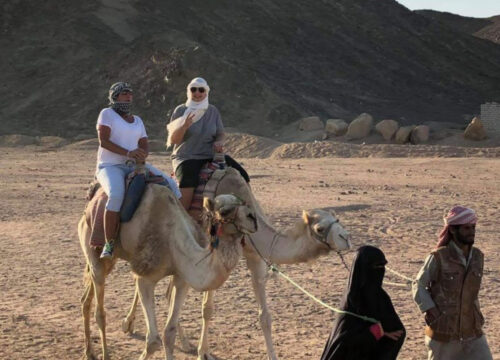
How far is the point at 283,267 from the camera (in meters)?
12.5

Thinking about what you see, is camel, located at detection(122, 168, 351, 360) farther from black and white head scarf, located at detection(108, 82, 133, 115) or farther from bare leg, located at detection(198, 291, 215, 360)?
black and white head scarf, located at detection(108, 82, 133, 115)

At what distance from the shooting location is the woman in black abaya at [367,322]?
5969 millimetres

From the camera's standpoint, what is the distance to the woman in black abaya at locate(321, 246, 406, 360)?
5.97 m

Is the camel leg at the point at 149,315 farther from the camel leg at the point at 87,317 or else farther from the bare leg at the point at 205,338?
the camel leg at the point at 87,317

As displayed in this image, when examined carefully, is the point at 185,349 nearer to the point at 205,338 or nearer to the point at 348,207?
the point at 205,338

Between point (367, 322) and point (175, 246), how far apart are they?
7.32 ft

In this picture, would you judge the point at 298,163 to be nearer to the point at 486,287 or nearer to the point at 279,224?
the point at 279,224

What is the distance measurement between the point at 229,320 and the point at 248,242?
1.75 metres

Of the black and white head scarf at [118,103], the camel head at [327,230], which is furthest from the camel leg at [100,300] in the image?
the camel head at [327,230]

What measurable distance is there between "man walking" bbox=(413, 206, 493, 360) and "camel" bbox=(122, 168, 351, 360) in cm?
110

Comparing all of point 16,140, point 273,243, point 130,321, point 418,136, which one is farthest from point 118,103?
point 16,140

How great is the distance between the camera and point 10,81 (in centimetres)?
5547

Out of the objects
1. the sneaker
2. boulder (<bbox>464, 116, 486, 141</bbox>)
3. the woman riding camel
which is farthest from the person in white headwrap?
boulder (<bbox>464, 116, 486, 141</bbox>)

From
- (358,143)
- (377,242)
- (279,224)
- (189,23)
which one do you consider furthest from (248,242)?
(189,23)
